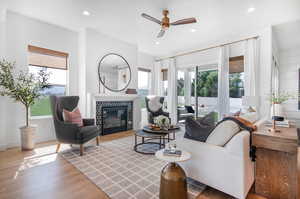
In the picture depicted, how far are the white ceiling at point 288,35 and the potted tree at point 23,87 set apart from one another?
5954 millimetres

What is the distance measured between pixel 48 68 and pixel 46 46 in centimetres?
55

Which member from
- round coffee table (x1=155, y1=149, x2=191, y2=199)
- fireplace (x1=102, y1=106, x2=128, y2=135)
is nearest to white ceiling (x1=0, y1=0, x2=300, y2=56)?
fireplace (x1=102, y1=106, x2=128, y2=135)

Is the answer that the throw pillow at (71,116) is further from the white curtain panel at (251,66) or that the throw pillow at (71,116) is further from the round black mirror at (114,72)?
the white curtain panel at (251,66)

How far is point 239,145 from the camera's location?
1.63 m

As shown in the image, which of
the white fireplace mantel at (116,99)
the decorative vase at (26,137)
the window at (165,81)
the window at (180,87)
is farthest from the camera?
the window at (165,81)

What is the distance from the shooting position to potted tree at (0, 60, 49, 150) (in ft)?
9.99

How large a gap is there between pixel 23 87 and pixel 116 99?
2279 millimetres

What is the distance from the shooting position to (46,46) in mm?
3867

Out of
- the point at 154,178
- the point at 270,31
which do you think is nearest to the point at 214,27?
the point at 270,31

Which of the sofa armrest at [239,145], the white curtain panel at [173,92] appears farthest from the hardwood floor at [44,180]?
→ the white curtain panel at [173,92]

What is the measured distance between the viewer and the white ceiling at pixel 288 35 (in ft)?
12.5

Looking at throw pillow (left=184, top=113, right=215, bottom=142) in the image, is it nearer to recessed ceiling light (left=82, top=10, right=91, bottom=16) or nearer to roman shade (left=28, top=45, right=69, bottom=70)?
recessed ceiling light (left=82, top=10, right=91, bottom=16)

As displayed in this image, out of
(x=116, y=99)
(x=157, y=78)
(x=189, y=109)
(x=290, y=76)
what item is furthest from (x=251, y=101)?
(x=157, y=78)

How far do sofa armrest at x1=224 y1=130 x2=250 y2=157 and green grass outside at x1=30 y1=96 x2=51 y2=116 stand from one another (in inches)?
167
